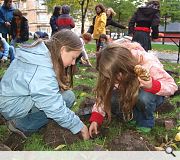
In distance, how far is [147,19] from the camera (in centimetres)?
714

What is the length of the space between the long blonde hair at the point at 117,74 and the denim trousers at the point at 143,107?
0.11 meters

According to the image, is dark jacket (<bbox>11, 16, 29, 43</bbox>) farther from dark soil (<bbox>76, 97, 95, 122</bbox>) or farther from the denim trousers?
the denim trousers

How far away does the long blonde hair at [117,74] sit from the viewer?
2.76 metres

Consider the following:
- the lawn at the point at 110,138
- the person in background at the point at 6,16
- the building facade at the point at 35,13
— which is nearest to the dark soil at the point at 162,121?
the lawn at the point at 110,138

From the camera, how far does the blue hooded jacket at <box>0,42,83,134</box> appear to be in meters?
2.56

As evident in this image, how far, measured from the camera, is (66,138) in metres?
2.83

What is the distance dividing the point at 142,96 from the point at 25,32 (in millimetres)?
6083

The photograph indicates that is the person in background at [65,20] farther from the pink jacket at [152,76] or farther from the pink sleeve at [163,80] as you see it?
the pink sleeve at [163,80]

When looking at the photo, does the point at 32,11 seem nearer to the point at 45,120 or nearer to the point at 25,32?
the point at 25,32

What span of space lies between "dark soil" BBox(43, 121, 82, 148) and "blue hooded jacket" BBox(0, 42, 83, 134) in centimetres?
8

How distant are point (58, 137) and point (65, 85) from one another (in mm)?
409

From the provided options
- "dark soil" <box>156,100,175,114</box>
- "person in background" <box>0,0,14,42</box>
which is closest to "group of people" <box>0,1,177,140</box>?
"dark soil" <box>156,100,175,114</box>

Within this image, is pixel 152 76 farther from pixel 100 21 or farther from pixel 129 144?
pixel 100 21

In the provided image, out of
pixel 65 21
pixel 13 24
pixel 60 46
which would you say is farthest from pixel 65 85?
pixel 13 24
